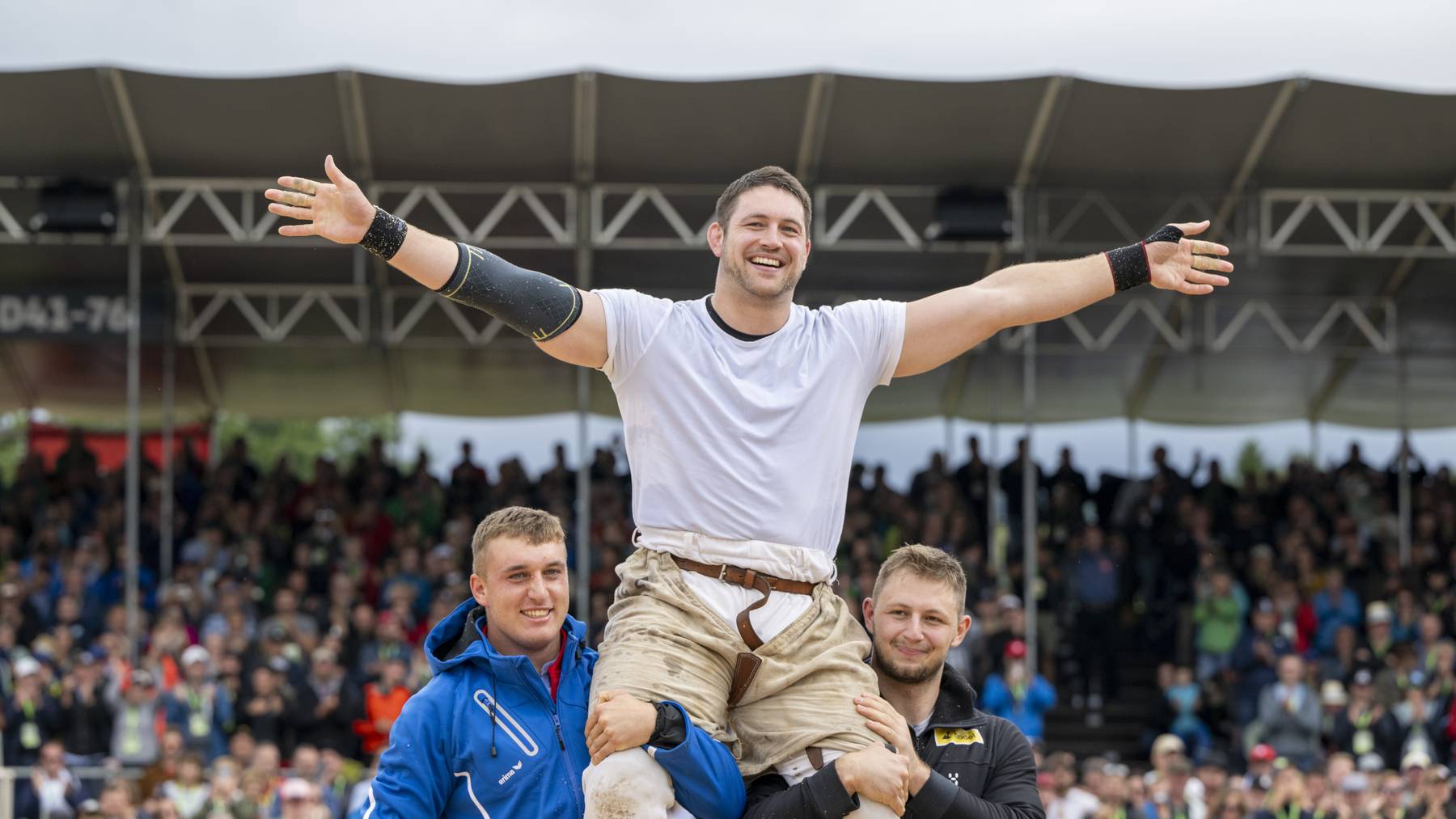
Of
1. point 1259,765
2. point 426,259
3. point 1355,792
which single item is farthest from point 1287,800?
point 426,259

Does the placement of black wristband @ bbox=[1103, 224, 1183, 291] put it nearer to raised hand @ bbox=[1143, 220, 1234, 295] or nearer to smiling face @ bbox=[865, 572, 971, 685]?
raised hand @ bbox=[1143, 220, 1234, 295]

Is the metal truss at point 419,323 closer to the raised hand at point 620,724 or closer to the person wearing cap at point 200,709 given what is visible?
the person wearing cap at point 200,709

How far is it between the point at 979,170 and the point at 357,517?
271 inches

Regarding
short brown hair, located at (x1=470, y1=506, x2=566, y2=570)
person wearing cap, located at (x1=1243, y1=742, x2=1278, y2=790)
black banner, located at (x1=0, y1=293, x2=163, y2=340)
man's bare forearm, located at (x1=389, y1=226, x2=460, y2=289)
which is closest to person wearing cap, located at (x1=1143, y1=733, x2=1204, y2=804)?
person wearing cap, located at (x1=1243, y1=742, x2=1278, y2=790)

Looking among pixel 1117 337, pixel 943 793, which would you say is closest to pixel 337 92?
pixel 1117 337

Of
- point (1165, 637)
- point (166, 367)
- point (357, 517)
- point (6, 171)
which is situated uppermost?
point (6, 171)

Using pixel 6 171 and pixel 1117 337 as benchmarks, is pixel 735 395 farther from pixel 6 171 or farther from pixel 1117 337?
pixel 1117 337

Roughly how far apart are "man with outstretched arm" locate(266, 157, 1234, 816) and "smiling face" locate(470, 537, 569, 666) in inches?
9.7

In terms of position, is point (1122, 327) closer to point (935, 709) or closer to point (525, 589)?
point (935, 709)

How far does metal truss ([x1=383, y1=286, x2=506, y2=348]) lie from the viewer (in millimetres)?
17297

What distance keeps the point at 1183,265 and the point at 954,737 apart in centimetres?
123

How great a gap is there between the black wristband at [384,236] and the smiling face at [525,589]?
0.76m

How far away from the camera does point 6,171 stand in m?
14.0

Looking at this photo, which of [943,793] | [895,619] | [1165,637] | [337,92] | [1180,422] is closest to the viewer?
[943,793]
